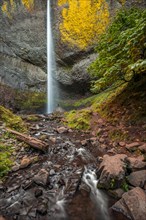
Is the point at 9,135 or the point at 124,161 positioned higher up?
the point at 9,135

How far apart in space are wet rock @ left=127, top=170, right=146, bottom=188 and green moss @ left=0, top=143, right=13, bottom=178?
9.67 feet

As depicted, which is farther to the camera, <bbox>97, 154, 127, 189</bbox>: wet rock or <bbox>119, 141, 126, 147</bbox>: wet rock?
<bbox>119, 141, 126, 147</bbox>: wet rock

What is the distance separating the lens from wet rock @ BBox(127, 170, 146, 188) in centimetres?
393

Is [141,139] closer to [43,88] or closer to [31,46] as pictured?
[43,88]

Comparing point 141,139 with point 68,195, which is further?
point 141,139

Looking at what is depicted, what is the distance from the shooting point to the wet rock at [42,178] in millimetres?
4191

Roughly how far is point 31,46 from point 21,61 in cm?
167

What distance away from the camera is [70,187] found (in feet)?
13.7

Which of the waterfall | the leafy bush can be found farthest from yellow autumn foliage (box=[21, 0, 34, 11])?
the leafy bush

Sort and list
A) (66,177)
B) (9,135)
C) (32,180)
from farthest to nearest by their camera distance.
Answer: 1. (9,135)
2. (66,177)
3. (32,180)

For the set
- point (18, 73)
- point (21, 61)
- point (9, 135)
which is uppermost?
point (21, 61)

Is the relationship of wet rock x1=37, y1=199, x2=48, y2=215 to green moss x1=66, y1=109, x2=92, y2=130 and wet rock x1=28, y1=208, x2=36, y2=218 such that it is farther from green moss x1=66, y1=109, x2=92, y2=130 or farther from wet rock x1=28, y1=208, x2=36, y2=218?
green moss x1=66, y1=109, x2=92, y2=130

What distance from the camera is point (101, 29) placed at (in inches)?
621

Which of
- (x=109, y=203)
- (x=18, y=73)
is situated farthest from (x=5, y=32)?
(x=109, y=203)
